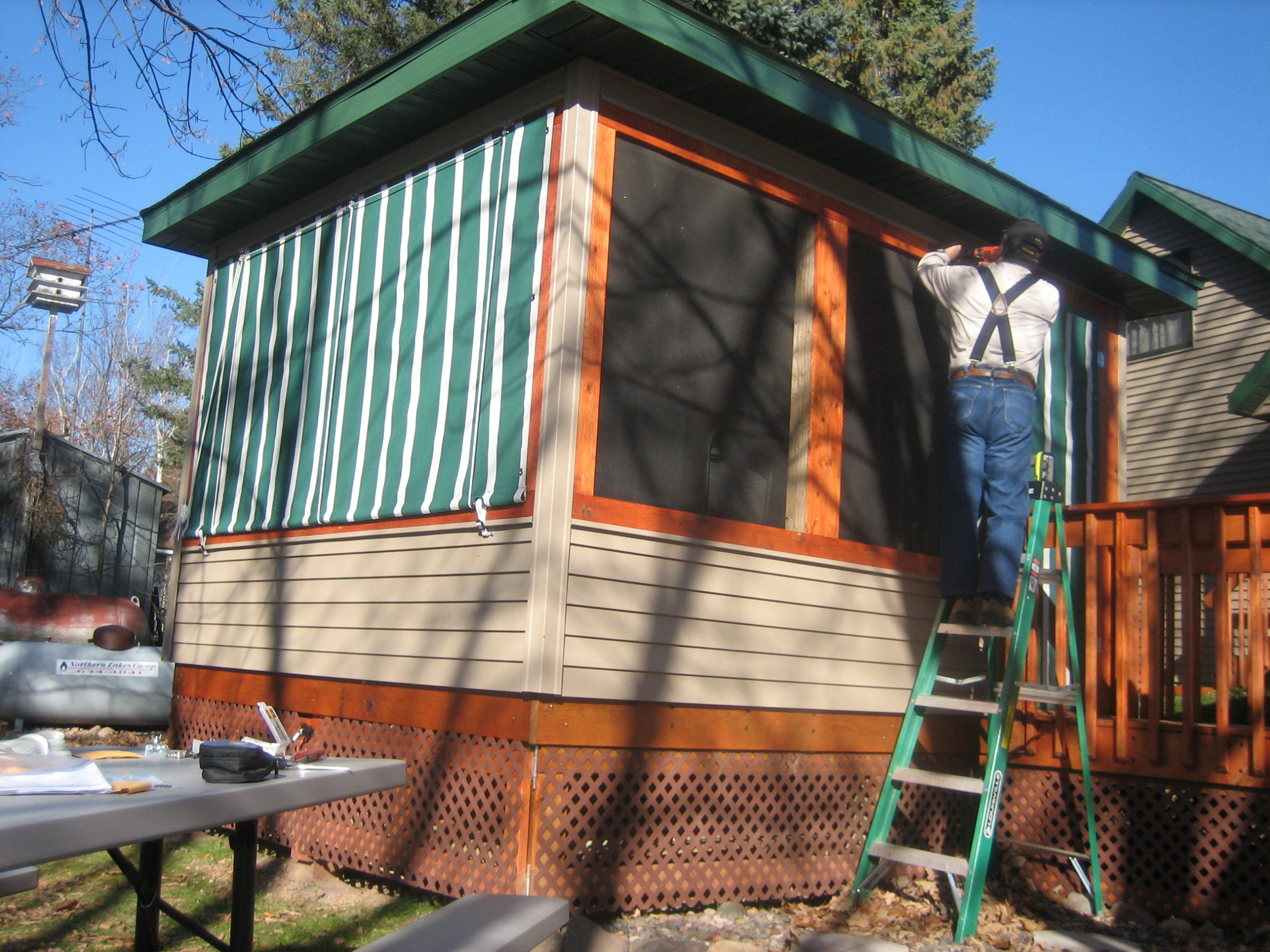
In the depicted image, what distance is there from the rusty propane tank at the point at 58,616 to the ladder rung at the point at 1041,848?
8.86 m

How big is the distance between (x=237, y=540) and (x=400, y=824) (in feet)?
7.97

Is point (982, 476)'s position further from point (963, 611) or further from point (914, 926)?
point (914, 926)

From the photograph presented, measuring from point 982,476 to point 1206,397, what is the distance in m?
10.2

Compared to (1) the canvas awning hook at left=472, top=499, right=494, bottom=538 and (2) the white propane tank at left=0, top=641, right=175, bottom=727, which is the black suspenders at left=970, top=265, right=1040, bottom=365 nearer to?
(1) the canvas awning hook at left=472, top=499, right=494, bottom=538

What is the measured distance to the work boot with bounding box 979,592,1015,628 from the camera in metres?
5.46

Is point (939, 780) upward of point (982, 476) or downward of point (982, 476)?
downward

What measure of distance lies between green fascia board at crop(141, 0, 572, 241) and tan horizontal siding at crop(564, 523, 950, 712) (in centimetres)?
224

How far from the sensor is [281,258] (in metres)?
6.88

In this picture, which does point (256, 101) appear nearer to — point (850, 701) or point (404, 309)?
point (404, 309)

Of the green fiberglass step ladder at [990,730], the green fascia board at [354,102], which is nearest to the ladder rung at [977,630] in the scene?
the green fiberglass step ladder at [990,730]

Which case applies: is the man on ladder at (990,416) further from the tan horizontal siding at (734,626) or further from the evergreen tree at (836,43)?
the evergreen tree at (836,43)

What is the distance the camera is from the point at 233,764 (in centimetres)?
242

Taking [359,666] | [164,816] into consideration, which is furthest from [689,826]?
[164,816]

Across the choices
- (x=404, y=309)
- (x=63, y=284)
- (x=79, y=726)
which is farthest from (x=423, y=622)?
(x=63, y=284)
